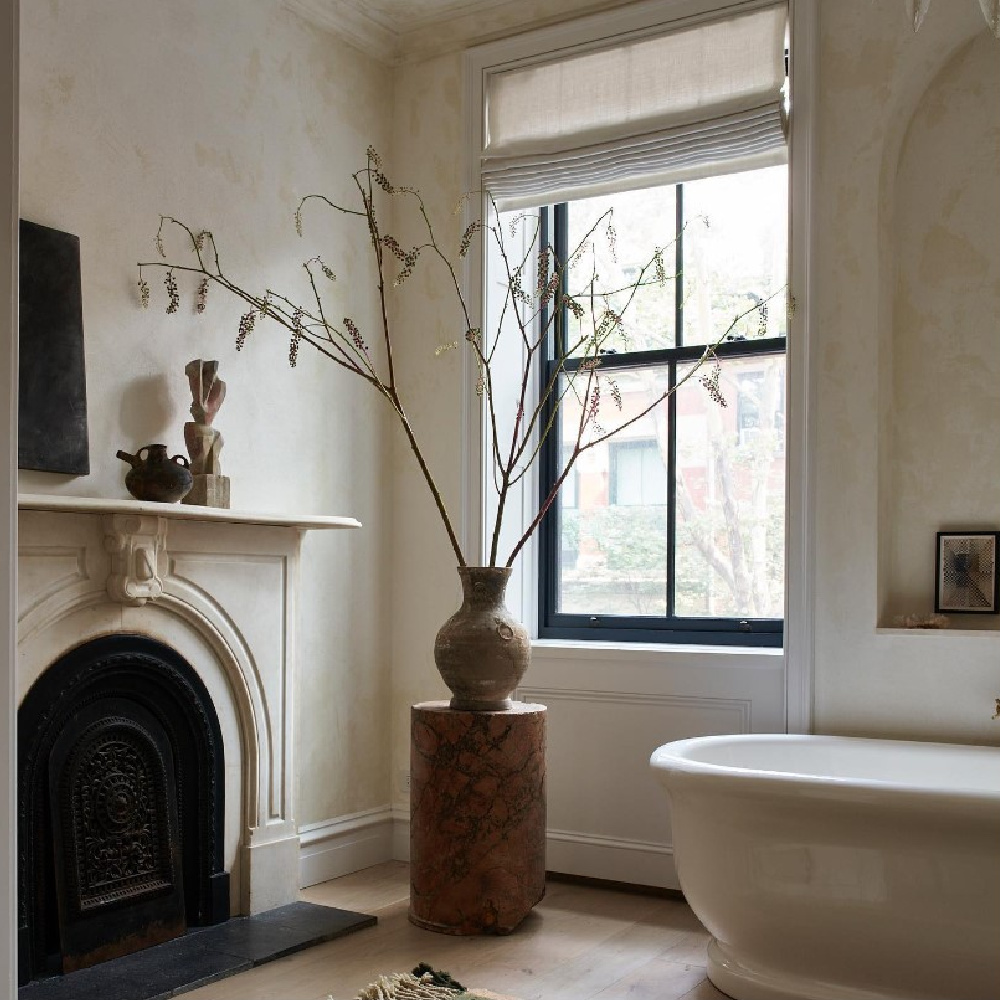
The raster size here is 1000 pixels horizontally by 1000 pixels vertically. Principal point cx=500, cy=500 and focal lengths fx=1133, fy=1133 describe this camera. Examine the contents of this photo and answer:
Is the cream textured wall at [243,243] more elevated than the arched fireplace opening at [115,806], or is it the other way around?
the cream textured wall at [243,243]

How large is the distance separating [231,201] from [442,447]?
1.17m

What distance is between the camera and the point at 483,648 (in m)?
3.34

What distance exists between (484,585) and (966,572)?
1.44 m

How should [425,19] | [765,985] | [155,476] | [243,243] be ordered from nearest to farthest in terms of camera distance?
1. [765,985]
2. [155,476]
3. [243,243]
4. [425,19]

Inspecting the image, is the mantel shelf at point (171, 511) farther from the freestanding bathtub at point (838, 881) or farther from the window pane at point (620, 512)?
the freestanding bathtub at point (838, 881)

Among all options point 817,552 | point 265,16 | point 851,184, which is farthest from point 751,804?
point 265,16

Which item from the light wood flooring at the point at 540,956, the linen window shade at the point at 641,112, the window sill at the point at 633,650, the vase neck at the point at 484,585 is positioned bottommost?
the light wood flooring at the point at 540,956

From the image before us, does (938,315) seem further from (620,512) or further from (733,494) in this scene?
(620,512)

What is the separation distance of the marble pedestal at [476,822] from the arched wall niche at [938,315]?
1.22m

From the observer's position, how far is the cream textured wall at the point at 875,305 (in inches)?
134

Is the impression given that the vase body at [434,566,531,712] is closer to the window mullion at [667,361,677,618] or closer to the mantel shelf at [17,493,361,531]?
the mantel shelf at [17,493,361,531]

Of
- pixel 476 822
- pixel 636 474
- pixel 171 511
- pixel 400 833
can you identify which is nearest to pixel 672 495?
pixel 636 474

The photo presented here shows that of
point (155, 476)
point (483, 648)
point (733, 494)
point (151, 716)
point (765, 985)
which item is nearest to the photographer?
point (765, 985)

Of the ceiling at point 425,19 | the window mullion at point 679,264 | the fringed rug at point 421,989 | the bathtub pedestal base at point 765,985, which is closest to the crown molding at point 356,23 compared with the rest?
the ceiling at point 425,19
